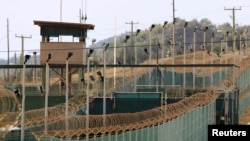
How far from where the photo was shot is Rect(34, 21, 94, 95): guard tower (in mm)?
40875

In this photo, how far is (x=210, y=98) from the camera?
26562 mm

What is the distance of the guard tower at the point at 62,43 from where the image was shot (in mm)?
40875

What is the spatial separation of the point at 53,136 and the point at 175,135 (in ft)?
21.8

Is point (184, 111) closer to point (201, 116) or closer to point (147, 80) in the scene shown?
point (201, 116)

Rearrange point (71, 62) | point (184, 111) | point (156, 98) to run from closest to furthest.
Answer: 1. point (184, 111)
2. point (156, 98)
3. point (71, 62)

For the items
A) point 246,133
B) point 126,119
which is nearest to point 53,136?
point 126,119

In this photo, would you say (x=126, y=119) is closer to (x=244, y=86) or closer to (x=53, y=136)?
(x=53, y=136)

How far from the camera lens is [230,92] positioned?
112 feet

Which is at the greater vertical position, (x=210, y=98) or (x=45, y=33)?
(x=45, y=33)

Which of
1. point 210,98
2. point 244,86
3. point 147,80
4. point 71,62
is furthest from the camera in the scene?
point 147,80

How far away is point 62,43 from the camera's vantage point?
41.4 meters

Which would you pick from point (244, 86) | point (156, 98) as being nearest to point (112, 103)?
point (156, 98)

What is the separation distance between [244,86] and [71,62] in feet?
44.6

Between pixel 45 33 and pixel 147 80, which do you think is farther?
pixel 147 80
